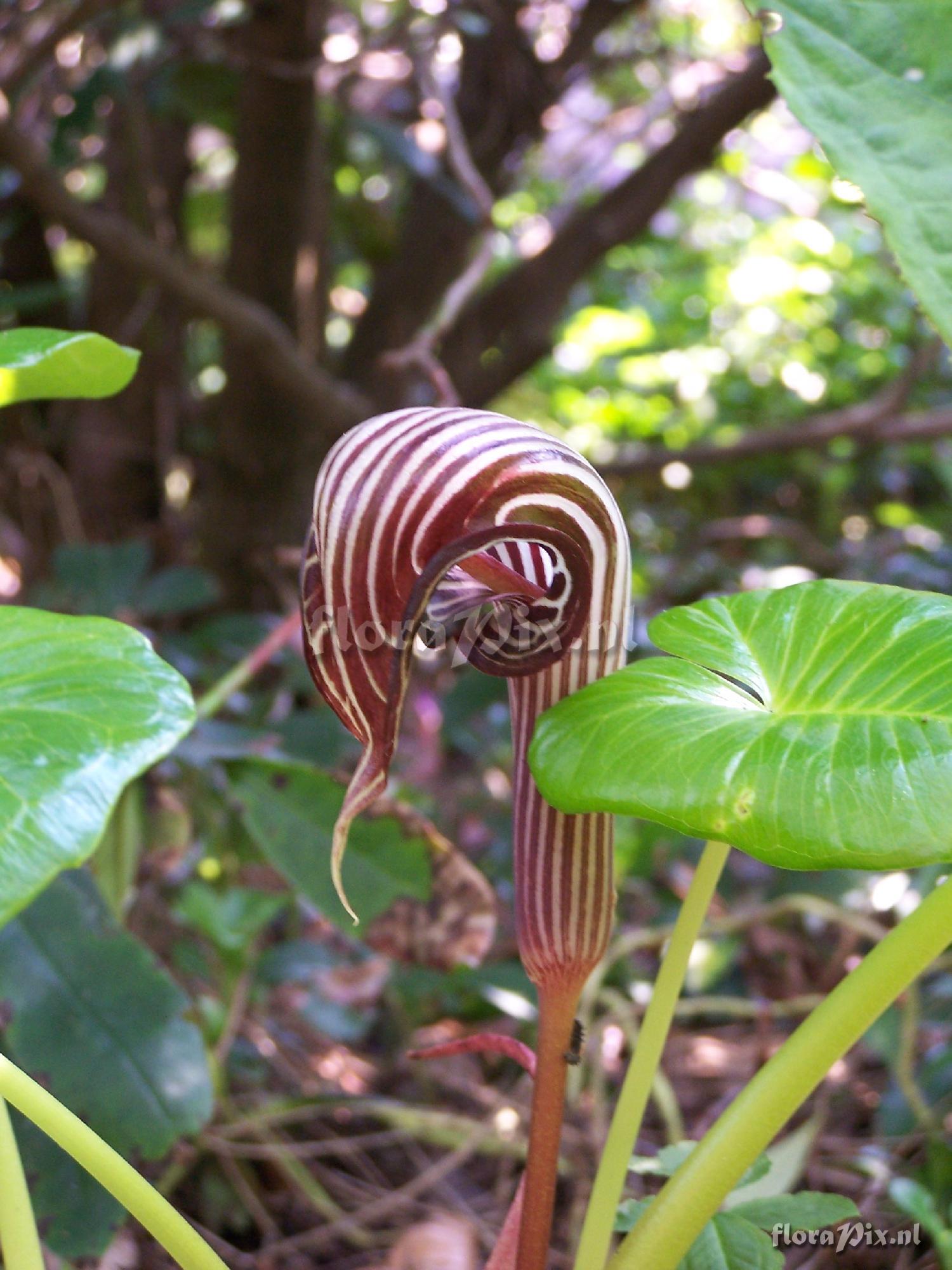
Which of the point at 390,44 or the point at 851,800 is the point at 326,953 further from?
the point at 390,44

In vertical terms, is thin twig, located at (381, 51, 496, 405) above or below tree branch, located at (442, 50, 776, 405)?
above

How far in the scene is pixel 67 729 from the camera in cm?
35

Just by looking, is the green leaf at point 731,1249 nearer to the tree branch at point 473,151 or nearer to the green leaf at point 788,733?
the green leaf at point 788,733

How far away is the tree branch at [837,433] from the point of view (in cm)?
145

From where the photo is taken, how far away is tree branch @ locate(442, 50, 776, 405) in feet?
5.01

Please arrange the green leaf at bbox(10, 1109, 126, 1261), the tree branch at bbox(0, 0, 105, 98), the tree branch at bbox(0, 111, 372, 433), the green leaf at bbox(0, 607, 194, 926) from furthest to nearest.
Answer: the tree branch at bbox(0, 111, 372, 433), the tree branch at bbox(0, 0, 105, 98), the green leaf at bbox(10, 1109, 126, 1261), the green leaf at bbox(0, 607, 194, 926)

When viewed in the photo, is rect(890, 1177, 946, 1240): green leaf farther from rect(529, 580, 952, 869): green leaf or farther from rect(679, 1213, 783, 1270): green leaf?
rect(529, 580, 952, 869): green leaf

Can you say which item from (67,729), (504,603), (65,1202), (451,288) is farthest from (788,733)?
(451,288)

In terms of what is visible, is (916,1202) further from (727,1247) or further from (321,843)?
(321,843)

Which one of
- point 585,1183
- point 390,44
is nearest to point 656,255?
point 390,44

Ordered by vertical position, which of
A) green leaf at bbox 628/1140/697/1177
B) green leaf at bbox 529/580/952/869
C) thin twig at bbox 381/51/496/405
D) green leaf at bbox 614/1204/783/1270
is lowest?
green leaf at bbox 628/1140/697/1177

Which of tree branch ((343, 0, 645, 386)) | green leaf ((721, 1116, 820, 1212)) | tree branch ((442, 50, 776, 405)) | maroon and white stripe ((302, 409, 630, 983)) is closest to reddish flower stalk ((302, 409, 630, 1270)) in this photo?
maroon and white stripe ((302, 409, 630, 983))

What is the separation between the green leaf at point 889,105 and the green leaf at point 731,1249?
366mm

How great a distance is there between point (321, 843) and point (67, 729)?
452 mm
